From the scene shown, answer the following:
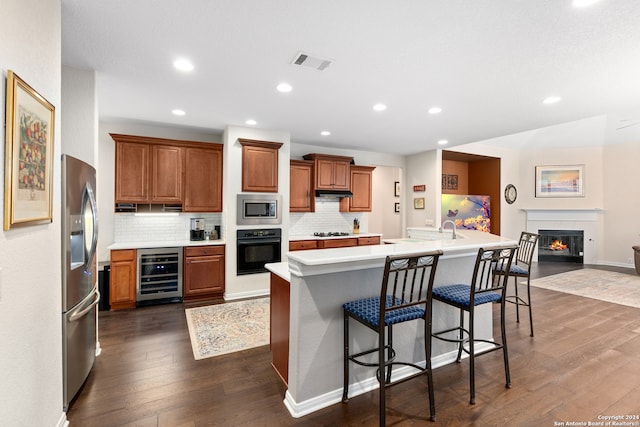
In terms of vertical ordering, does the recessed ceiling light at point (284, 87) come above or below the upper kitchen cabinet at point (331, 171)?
above

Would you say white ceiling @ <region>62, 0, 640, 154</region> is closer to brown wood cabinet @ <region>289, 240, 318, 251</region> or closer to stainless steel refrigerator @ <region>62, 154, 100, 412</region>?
stainless steel refrigerator @ <region>62, 154, 100, 412</region>

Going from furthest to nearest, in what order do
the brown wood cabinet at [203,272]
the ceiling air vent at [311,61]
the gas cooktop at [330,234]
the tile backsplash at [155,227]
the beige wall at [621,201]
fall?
1. the beige wall at [621,201]
2. the gas cooktop at [330,234]
3. the tile backsplash at [155,227]
4. the brown wood cabinet at [203,272]
5. the ceiling air vent at [311,61]

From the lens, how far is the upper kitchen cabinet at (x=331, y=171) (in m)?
5.77

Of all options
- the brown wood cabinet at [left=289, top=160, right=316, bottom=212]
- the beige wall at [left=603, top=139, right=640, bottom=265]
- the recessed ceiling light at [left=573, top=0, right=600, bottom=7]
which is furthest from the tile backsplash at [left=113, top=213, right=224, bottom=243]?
the beige wall at [left=603, top=139, right=640, bottom=265]

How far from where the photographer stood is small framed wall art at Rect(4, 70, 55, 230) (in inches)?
50.5

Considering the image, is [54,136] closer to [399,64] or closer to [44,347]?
[44,347]

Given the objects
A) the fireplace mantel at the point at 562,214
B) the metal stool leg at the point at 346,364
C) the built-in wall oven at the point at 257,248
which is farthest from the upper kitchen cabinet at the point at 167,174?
the fireplace mantel at the point at 562,214

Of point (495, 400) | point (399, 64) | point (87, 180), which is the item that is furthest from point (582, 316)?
point (87, 180)

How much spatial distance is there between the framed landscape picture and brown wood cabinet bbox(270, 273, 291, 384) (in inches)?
331

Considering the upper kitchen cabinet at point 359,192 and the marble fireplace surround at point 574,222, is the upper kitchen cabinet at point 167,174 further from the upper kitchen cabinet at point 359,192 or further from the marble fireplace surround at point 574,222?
the marble fireplace surround at point 574,222

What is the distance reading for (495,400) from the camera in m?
2.22

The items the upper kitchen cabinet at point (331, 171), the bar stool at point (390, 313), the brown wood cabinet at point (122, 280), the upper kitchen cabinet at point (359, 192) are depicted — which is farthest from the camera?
the upper kitchen cabinet at point (359, 192)

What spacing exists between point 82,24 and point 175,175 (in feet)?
8.78

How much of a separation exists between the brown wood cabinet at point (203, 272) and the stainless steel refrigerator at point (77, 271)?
188 cm
